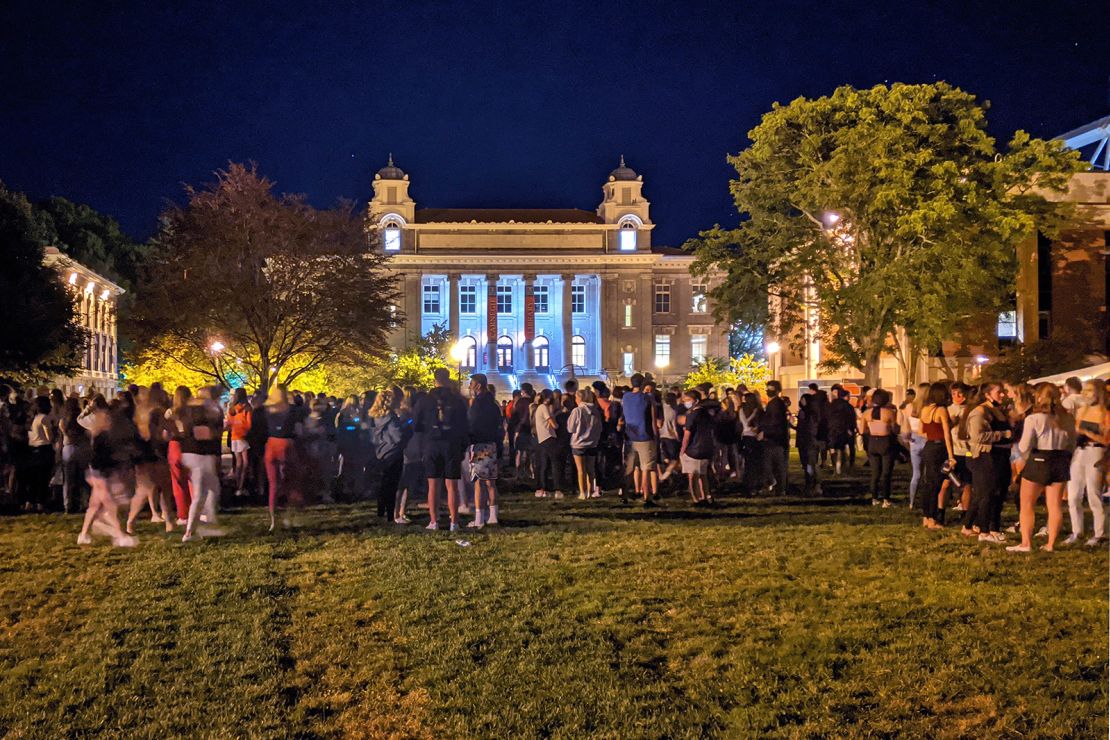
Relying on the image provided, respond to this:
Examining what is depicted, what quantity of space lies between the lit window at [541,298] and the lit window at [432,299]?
26.6ft

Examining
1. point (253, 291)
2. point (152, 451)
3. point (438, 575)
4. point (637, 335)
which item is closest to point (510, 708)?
point (438, 575)

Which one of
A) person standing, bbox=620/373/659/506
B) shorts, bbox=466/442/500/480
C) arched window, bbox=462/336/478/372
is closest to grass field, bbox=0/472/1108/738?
shorts, bbox=466/442/500/480

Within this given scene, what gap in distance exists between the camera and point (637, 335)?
80.6 metres

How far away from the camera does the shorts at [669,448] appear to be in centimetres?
1666

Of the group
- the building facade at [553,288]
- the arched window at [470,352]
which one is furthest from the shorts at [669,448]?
the arched window at [470,352]

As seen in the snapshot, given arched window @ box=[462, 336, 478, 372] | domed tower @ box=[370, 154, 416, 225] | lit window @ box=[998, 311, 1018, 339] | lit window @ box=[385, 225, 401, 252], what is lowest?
lit window @ box=[998, 311, 1018, 339]

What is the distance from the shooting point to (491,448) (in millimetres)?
11969

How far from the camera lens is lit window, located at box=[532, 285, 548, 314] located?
270 feet

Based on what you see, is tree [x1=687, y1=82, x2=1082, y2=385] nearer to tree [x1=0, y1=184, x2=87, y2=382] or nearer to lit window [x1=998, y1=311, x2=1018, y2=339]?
lit window [x1=998, y1=311, x2=1018, y2=339]

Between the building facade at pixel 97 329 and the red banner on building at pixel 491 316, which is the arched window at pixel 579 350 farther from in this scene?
the building facade at pixel 97 329

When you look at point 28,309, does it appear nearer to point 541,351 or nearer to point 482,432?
point 482,432

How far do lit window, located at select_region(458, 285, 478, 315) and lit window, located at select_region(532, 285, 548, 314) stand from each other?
16.5ft

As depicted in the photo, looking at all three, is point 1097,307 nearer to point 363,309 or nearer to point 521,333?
point 363,309

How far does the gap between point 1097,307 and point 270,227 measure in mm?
26847
